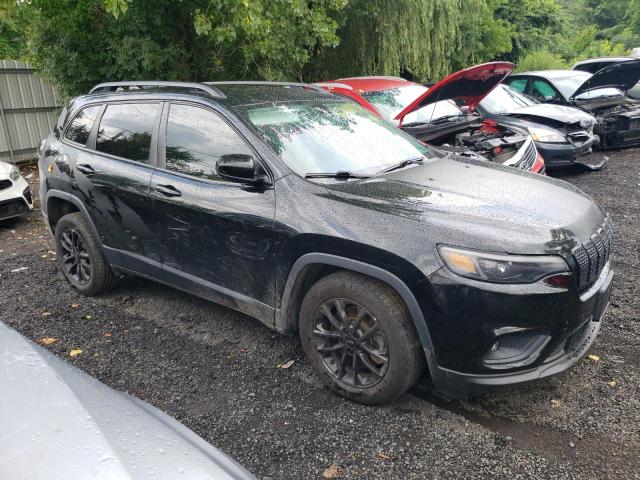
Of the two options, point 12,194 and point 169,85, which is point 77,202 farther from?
point 12,194

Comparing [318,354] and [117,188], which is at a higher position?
[117,188]

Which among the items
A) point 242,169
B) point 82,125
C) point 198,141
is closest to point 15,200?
point 82,125

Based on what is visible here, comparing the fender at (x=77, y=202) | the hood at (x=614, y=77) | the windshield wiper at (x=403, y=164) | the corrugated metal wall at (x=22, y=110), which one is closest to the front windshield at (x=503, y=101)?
the hood at (x=614, y=77)

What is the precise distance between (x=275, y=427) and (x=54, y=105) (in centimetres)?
1190

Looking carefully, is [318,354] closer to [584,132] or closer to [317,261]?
[317,261]

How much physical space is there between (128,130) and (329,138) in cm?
165

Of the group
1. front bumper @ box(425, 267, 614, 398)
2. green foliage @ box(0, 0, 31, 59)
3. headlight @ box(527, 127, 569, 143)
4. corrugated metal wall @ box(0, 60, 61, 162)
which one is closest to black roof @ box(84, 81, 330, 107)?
front bumper @ box(425, 267, 614, 398)

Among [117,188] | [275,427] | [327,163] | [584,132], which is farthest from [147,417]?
[584,132]

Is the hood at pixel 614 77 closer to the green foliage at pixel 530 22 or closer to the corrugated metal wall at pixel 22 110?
the green foliage at pixel 530 22

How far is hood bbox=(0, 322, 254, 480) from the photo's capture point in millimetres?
1516

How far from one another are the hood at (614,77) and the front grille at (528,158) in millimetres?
3724

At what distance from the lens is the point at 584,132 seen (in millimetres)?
8336

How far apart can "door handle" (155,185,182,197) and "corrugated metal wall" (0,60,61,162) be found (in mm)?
9192

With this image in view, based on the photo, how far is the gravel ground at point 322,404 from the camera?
260cm
